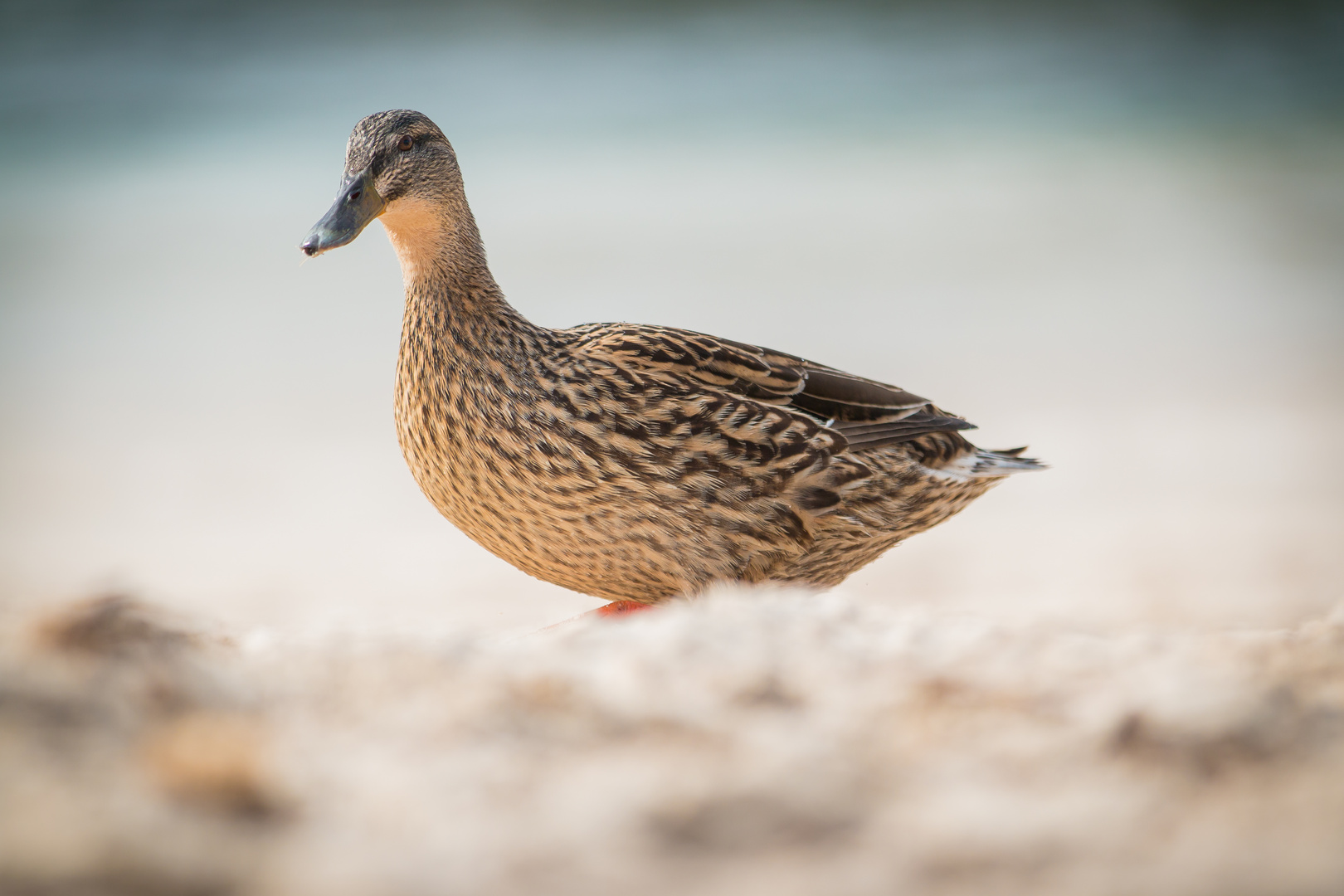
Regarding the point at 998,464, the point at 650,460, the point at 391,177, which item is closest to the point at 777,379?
the point at 650,460

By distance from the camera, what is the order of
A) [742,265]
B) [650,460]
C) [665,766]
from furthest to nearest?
[742,265], [650,460], [665,766]

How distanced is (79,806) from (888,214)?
15555 millimetres

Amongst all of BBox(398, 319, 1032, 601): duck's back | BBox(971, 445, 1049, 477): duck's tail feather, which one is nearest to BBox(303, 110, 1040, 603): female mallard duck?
BBox(398, 319, 1032, 601): duck's back

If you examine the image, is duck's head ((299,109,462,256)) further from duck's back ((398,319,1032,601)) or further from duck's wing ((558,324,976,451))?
duck's wing ((558,324,976,451))

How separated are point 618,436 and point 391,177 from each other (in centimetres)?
128

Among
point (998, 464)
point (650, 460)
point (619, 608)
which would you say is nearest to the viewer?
point (650, 460)

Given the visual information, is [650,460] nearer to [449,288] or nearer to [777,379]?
[777,379]

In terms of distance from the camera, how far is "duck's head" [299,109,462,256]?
3.65 metres

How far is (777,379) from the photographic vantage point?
394 centimetres

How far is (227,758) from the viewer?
5.08 feet

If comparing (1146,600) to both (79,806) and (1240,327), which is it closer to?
(79,806)

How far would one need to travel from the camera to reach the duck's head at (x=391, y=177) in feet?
12.0

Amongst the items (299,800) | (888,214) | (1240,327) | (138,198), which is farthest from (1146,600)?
(138,198)

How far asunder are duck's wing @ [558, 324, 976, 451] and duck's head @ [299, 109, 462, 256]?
712 mm
